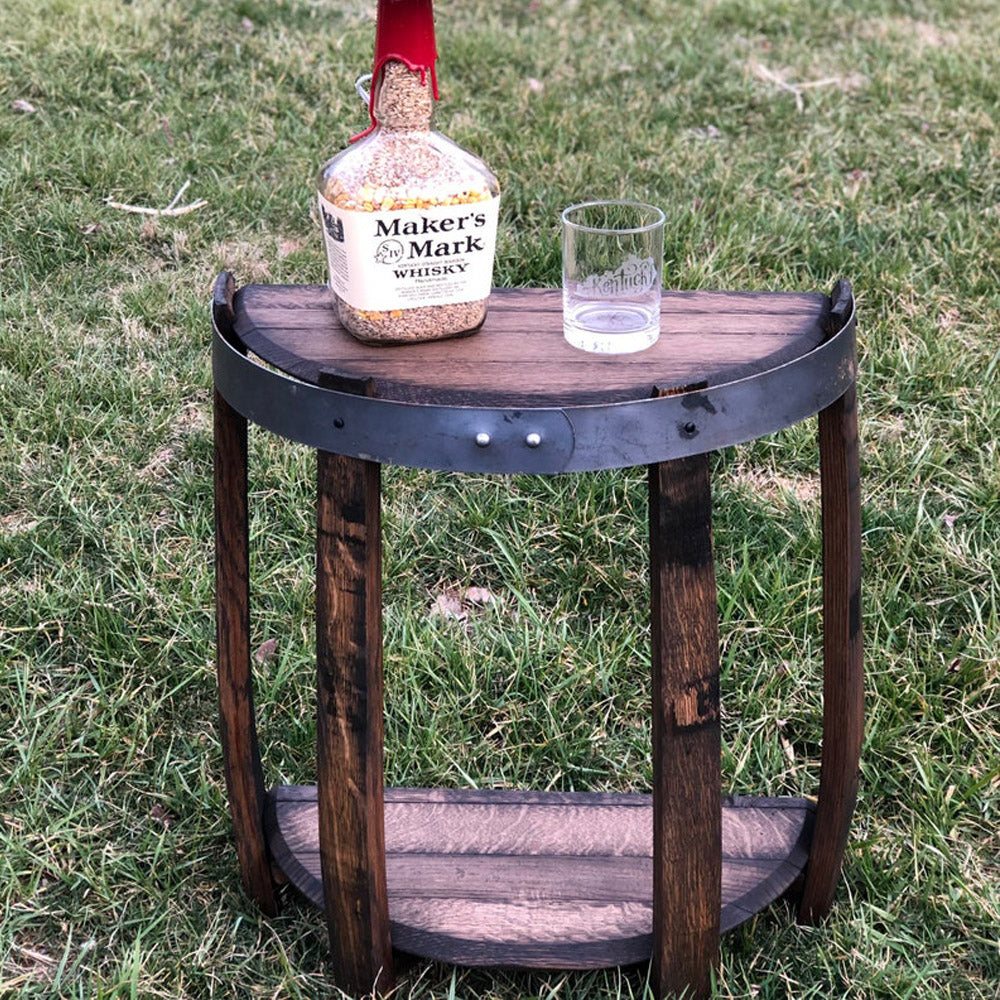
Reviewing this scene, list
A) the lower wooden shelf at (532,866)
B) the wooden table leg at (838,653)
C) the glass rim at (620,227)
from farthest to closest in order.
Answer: the lower wooden shelf at (532,866) → the wooden table leg at (838,653) → the glass rim at (620,227)

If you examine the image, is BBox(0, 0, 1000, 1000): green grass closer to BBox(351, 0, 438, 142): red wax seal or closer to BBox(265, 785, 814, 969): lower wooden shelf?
BBox(265, 785, 814, 969): lower wooden shelf

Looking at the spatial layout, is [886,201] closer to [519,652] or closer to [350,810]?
[519,652]

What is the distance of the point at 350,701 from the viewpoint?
1523 mm

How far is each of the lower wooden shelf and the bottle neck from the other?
1.03 metres

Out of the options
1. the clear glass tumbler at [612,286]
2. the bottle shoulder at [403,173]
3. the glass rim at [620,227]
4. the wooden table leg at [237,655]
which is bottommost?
the wooden table leg at [237,655]

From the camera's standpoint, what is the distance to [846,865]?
2012mm

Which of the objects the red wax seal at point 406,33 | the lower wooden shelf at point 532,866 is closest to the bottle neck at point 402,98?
the red wax seal at point 406,33

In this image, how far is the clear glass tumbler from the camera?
153 centimetres

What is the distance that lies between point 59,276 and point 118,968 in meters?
2.21

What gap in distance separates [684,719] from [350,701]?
0.38m

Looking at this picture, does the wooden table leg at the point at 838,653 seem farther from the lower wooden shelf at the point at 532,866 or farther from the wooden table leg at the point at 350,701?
the wooden table leg at the point at 350,701

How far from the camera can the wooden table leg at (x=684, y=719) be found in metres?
1.43

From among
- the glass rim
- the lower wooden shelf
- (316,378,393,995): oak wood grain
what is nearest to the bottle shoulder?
the glass rim

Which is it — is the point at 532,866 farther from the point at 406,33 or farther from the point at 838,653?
the point at 406,33
